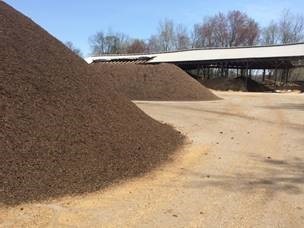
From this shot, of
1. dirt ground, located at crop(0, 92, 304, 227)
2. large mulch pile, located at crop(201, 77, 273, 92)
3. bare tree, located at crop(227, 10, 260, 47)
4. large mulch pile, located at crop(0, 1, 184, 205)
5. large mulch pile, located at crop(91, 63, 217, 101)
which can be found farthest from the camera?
bare tree, located at crop(227, 10, 260, 47)

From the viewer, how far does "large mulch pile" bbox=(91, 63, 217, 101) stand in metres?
26.2

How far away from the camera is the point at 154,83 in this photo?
27.4 metres

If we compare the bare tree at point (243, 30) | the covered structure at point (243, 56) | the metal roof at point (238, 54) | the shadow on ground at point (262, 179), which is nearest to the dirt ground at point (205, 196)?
the shadow on ground at point (262, 179)

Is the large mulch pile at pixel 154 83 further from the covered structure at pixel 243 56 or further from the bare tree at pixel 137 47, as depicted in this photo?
the bare tree at pixel 137 47

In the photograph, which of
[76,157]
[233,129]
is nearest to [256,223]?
[76,157]

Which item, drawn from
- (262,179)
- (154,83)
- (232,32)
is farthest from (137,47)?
(262,179)

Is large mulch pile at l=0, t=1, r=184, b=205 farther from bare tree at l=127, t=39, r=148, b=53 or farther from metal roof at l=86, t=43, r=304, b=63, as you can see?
bare tree at l=127, t=39, r=148, b=53

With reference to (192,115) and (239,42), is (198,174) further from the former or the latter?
(239,42)

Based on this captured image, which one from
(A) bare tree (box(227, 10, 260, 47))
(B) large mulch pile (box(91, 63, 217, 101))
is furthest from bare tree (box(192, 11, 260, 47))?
(B) large mulch pile (box(91, 63, 217, 101))

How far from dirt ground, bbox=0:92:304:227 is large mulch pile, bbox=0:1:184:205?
36 cm

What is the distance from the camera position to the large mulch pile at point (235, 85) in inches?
1733

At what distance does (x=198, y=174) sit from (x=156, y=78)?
19.7 meters

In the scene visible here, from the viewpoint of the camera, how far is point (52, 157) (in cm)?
698

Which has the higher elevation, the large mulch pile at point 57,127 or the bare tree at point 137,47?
the bare tree at point 137,47
